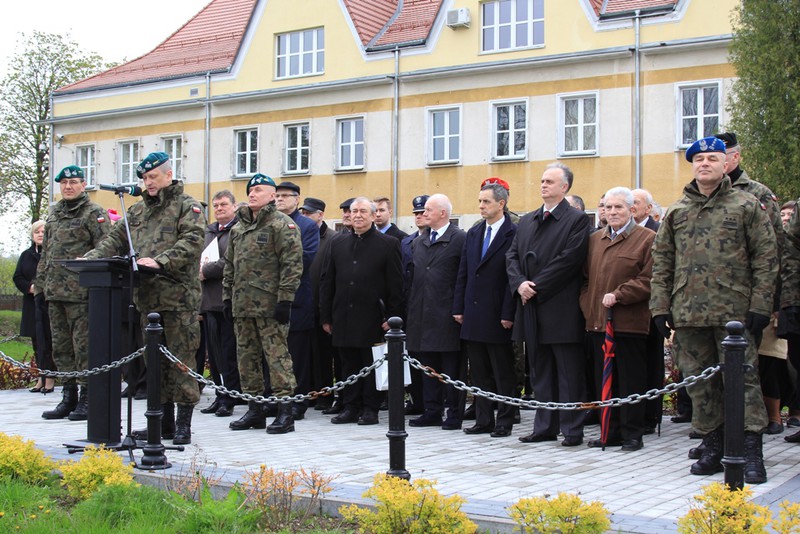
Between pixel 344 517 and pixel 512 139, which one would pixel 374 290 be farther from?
pixel 512 139

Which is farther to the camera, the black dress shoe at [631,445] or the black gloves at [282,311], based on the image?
the black gloves at [282,311]

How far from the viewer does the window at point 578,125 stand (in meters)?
29.0

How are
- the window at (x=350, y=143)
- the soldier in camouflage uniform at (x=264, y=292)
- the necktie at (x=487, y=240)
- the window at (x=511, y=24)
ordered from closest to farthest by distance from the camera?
the soldier in camouflage uniform at (x=264, y=292), the necktie at (x=487, y=240), the window at (x=511, y=24), the window at (x=350, y=143)

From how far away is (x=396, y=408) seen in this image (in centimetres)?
658

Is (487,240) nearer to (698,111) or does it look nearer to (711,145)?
(711,145)

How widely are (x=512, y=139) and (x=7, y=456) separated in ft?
80.7

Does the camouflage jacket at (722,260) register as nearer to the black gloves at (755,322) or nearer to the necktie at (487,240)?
the black gloves at (755,322)

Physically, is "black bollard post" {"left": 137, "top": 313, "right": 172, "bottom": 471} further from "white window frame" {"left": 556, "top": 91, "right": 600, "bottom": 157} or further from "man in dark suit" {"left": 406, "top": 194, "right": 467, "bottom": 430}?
"white window frame" {"left": 556, "top": 91, "right": 600, "bottom": 157}

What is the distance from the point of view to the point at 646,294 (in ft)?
28.3

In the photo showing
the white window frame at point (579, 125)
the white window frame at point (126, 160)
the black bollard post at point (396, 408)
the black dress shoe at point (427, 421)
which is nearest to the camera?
the black bollard post at point (396, 408)

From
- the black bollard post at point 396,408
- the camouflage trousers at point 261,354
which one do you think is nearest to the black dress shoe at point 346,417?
the camouflage trousers at point 261,354

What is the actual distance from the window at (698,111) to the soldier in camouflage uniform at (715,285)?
20709 mm

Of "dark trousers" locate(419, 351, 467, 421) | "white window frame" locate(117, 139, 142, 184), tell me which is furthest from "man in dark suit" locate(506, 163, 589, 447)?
Answer: "white window frame" locate(117, 139, 142, 184)

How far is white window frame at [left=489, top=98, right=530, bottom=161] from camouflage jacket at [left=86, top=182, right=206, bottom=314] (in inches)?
854
